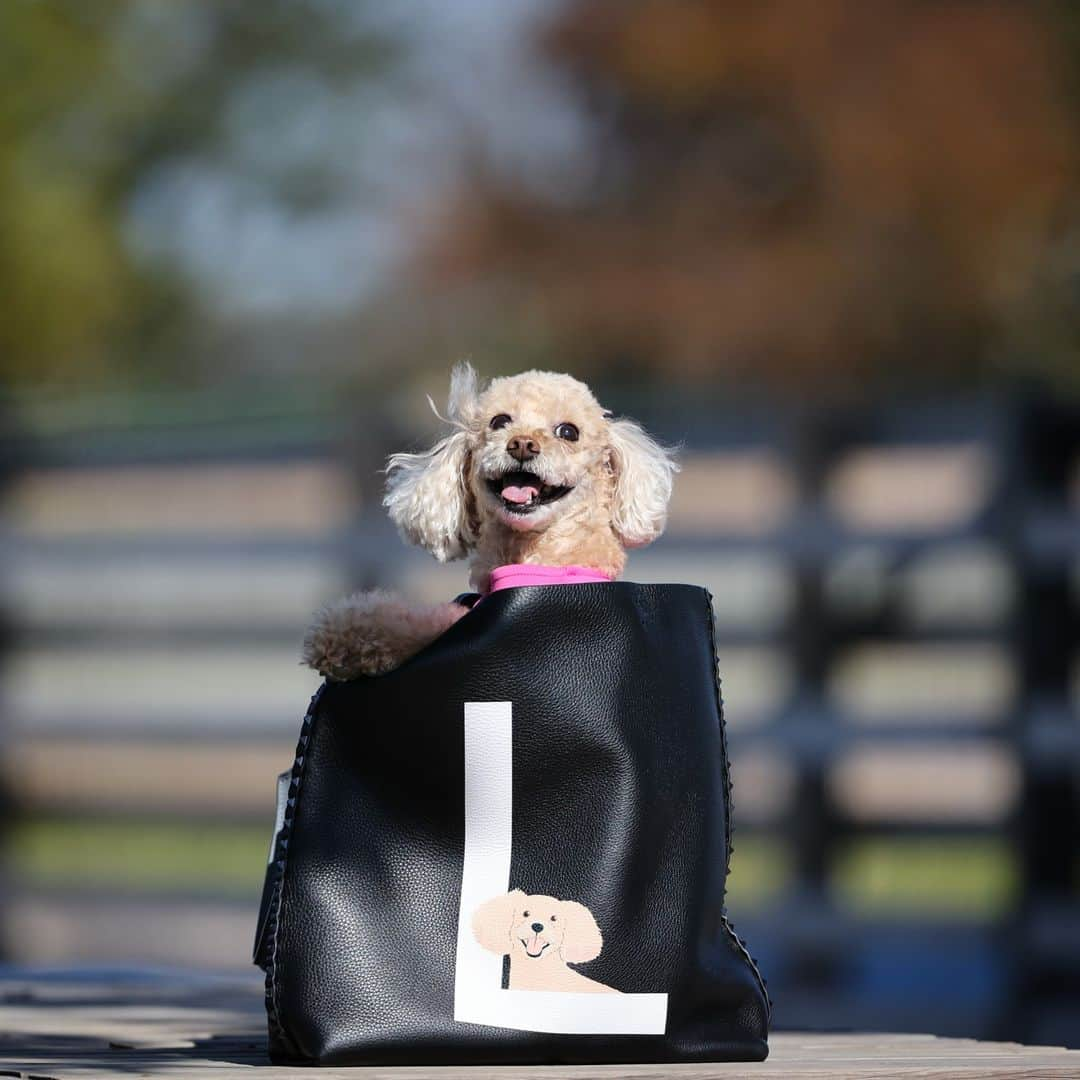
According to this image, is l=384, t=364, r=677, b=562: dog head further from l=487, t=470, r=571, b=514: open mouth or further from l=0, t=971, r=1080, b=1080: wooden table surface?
l=0, t=971, r=1080, b=1080: wooden table surface

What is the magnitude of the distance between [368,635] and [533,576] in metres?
0.19

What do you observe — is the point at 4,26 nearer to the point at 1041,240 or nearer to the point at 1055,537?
the point at 1041,240

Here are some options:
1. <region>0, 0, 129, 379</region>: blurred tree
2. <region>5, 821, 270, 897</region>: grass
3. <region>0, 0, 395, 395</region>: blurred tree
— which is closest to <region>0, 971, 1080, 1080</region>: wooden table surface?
<region>5, 821, 270, 897</region>: grass

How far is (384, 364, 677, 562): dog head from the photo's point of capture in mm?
2178

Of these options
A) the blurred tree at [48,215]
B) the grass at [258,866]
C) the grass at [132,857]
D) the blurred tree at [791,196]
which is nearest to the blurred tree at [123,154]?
the blurred tree at [48,215]

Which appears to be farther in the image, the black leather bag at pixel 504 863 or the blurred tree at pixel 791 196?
the blurred tree at pixel 791 196

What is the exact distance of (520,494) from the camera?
216 centimetres

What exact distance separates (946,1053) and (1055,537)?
2901 mm

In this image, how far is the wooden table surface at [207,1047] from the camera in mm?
1888

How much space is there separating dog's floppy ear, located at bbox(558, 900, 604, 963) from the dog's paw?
1.00ft

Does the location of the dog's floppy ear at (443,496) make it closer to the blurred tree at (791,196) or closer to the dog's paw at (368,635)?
the dog's paw at (368,635)

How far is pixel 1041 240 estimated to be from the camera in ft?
34.3

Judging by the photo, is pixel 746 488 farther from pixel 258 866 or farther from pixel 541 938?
pixel 541 938

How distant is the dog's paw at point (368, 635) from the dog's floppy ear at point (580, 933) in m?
0.30
